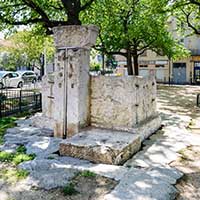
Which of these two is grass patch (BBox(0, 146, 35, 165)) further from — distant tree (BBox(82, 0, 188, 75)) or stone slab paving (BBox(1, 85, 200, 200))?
distant tree (BBox(82, 0, 188, 75))

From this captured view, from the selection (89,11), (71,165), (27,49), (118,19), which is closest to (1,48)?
(27,49)

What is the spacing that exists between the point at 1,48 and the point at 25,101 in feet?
87.4

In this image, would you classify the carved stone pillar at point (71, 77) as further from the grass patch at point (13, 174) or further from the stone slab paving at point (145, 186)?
the stone slab paving at point (145, 186)

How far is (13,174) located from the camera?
4598 mm

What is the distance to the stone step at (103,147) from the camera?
5.18 metres

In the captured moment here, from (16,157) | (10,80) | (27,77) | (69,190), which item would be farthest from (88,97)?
(27,77)

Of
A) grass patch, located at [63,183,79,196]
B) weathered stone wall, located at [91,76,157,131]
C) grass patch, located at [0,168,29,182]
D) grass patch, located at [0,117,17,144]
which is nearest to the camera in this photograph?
grass patch, located at [63,183,79,196]

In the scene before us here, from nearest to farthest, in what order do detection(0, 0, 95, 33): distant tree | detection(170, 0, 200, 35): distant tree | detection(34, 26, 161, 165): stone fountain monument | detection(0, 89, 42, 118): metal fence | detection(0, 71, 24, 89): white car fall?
detection(34, 26, 161, 165): stone fountain monument, detection(0, 0, 95, 33): distant tree, detection(0, 89, 42, 118): metal fence, detection(170, 0, 200, 35): distant tree, detection(0, 71, 24, 89): white car

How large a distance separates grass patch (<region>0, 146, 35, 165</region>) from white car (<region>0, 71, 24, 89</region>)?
826 inches

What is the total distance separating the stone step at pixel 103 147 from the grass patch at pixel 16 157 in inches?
24.5

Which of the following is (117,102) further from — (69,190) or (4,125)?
(4,125)

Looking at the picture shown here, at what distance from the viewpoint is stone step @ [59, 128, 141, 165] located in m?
5.18

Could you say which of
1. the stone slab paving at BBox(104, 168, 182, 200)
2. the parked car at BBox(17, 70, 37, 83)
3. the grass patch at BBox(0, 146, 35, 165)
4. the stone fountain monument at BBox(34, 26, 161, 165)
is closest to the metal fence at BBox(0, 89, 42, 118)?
the stone fountain monument at BBox(34, 26, 161, 165)

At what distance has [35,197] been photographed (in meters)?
3.84
